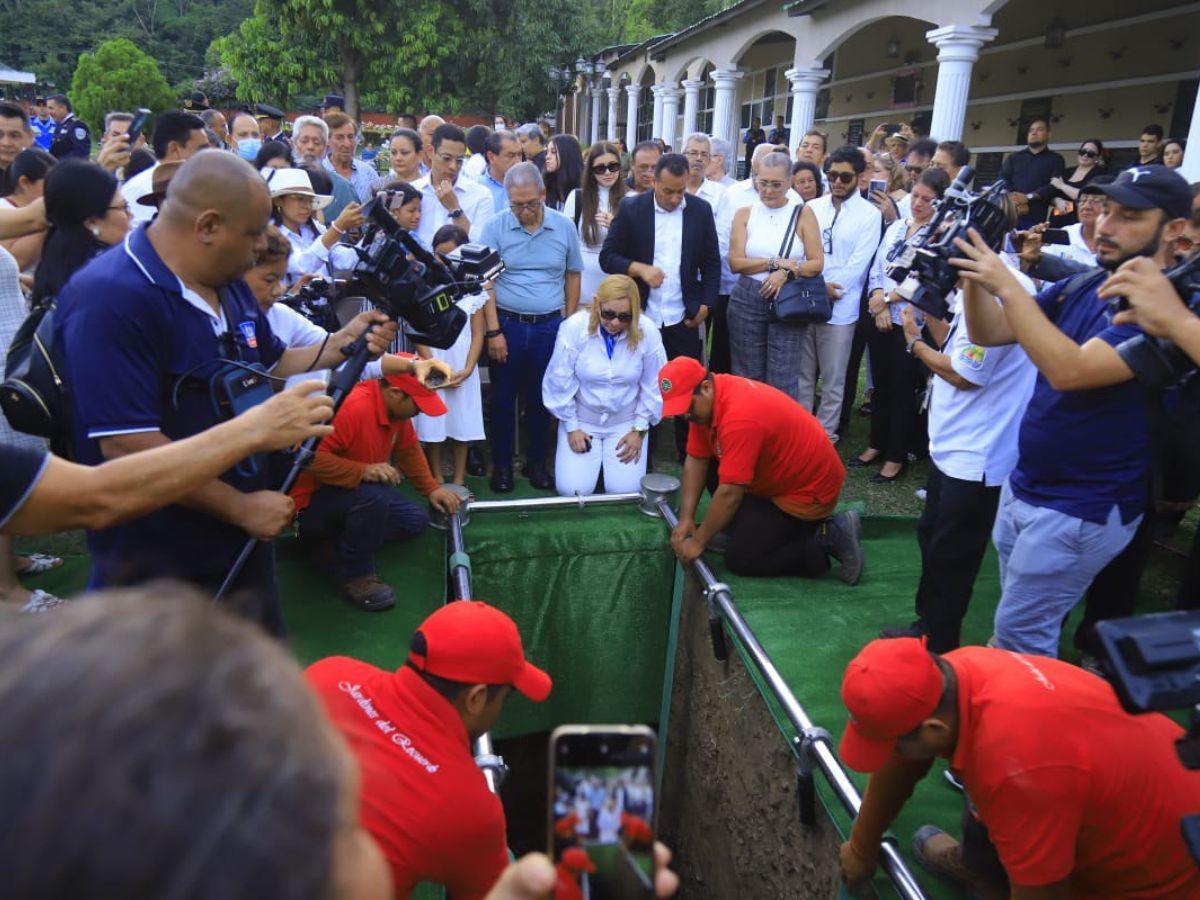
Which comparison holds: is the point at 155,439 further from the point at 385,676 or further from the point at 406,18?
the point at 406,18

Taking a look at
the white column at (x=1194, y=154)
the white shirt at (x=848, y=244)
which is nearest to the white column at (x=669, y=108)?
the white column at (x=1194, y=154)

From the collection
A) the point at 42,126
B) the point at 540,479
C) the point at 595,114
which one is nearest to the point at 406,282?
the point at 540,479

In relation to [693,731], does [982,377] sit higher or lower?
higher

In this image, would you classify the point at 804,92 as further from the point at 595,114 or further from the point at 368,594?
the point at 595,114

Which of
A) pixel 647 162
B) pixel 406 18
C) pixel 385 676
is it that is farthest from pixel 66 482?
pixel 406 18

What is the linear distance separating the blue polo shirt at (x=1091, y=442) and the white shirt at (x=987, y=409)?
1.37 ft

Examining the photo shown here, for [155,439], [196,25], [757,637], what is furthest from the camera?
[196,25]

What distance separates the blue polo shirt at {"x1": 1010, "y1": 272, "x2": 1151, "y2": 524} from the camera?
2.42 metres

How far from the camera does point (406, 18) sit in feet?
79.7

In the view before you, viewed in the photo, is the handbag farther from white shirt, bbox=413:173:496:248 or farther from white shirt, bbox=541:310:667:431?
white shirt, bbox=413:173:496:248

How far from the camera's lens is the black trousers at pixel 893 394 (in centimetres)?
521

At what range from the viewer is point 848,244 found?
5.37m

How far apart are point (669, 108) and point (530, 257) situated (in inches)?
774

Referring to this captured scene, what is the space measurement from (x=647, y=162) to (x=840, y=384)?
224 centimetres
